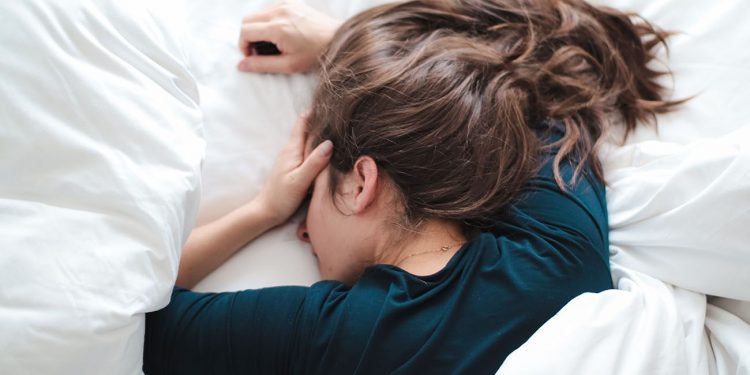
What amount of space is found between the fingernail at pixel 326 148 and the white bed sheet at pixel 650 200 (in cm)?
12

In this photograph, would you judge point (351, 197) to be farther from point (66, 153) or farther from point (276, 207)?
point (66, 153)

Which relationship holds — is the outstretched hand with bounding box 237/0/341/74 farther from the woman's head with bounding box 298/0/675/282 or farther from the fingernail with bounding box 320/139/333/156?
the fingernail with bounding box 320/139/333/156

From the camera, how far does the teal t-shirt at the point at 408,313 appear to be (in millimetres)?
734

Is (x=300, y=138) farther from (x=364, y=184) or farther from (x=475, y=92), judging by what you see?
(x=475, y=92)

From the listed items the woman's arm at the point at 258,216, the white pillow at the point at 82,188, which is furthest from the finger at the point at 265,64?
the white pillow at the point at 82,188

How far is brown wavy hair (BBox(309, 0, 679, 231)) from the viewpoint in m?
0.82

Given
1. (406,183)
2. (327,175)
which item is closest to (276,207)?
(327,175)

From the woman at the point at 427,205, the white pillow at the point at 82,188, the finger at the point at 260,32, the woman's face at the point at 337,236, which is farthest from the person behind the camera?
the finger at the point at 260,32

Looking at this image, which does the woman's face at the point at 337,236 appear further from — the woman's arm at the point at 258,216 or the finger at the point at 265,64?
the finger at the point at 265,64

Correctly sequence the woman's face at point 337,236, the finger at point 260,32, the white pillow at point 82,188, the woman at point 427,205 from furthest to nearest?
the finger at point 260,32 < the woman's face at point 337,236 < the woman at point 427,205 < the white pillow at point 82,188

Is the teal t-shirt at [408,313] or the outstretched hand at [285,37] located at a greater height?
the outstretched hand at [285,37]

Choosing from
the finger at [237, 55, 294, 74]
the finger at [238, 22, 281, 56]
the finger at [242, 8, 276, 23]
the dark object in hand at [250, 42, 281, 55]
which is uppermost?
the finger at [242, 8, 276, 23]

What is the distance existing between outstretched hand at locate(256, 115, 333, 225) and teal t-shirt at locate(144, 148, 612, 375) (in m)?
0.16

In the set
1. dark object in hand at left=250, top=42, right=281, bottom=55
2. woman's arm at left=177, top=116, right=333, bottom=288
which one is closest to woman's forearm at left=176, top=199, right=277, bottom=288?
woman's arm at left=177, top=116, right=333, bottom=288
